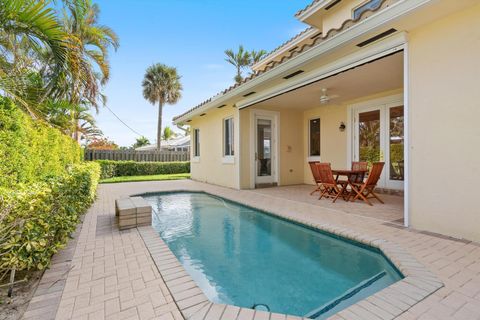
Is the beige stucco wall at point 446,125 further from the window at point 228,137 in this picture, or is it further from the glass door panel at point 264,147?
the window at point 228,137

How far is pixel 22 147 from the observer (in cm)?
358

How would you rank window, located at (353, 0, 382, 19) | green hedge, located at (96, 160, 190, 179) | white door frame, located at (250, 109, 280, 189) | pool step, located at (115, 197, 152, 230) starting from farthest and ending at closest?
1. green hedge, located at (96, 160, 190, 179)
2. white door frame, located at (250, 109, 280, 189)
3. window, located at (353, 0, 382, 19)
4. pool step, located at (115, 197, 152, 230)

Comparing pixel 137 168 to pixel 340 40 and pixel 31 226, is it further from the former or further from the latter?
pixel 340 40

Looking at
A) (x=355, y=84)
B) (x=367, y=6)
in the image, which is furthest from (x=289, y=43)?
(x=355, y=84)

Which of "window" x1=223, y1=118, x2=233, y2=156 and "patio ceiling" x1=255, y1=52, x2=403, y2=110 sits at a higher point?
"patio ceiling" x1=255, y1=52, x2=403, y2=110

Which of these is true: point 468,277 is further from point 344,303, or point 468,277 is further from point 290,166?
point 290,166

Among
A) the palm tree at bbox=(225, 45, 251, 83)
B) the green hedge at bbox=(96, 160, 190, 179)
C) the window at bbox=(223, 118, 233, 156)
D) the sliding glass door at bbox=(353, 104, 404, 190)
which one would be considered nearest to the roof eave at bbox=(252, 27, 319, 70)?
the sliding glass door at bbox=(353, 104, 404, 190)

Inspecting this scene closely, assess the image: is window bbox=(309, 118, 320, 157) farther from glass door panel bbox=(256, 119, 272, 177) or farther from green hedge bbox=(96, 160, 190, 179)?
green hedge bbox=(96, 160, 190, 179)

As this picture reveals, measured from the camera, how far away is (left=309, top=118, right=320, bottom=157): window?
991cm

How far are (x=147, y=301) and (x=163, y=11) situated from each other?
38.9 ft

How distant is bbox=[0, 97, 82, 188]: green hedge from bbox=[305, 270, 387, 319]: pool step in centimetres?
417

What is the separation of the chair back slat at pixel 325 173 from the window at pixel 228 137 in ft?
13.4

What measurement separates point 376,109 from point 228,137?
18.1 ft

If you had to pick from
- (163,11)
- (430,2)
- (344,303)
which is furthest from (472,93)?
(163,11)
